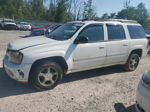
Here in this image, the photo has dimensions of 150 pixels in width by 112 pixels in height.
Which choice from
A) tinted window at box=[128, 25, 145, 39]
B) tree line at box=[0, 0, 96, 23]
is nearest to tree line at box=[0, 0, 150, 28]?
tree line at box=[0, 0, 96, 23]

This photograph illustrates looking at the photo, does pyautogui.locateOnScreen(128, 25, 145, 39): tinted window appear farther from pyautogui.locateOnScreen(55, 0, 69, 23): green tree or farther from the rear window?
pyautogui.locateOnScreen(55, 0, 69, 23): green tree

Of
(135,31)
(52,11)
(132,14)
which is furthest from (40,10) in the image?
(135,31)

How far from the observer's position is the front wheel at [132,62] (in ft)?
20.4

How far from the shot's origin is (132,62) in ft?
20.9

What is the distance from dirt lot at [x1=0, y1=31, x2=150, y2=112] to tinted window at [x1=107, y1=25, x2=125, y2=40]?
1319 mm

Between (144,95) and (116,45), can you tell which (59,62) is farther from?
(144,95)

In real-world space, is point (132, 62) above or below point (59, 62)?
below

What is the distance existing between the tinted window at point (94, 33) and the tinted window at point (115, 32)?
324mm

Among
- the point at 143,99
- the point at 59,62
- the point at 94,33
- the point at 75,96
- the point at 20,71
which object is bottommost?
the point at 75,96

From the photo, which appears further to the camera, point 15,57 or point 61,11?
point 61,11

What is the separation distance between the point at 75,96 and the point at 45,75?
91cm

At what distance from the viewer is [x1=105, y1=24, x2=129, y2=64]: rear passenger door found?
5.45 meters

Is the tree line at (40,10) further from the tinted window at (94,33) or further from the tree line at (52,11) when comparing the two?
the tinted window at (94,33)

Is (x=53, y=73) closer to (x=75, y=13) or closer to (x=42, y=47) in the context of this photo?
(x=42, y=47)
